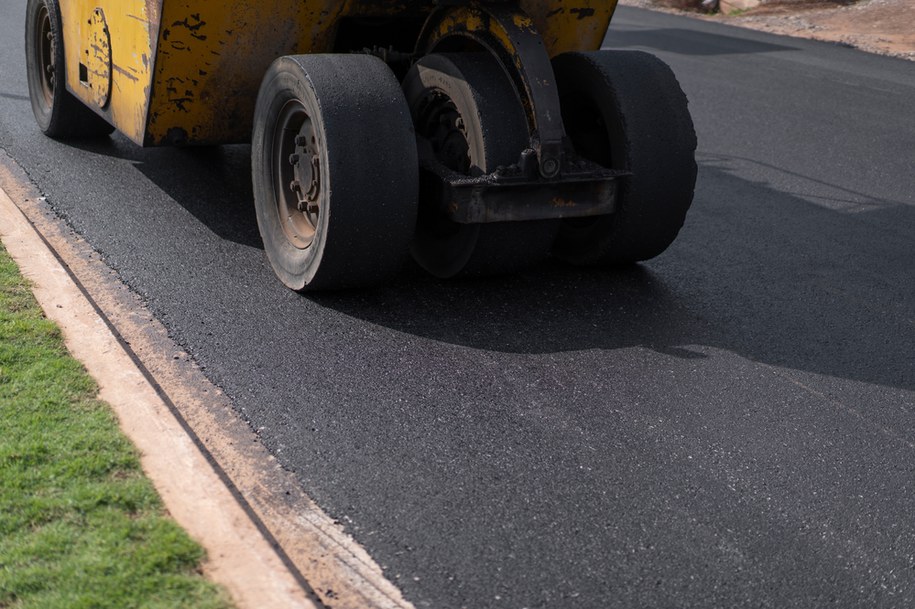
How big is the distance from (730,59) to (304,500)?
12434 millimetres

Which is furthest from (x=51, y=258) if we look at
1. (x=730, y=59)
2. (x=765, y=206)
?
(x=730, y=59)

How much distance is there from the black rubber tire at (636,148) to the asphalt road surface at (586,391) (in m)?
0.24

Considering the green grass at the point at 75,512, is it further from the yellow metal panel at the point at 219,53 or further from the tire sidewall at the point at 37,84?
the tire sidewall at the point at 37,84

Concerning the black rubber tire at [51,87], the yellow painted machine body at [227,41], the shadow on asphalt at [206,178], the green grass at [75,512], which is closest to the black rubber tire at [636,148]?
the yellow painted machine body at [227,41]

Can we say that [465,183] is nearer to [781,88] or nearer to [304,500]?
[304,500]

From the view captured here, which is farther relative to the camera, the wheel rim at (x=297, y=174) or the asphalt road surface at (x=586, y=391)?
the wheel rim at (x=297, y=174)

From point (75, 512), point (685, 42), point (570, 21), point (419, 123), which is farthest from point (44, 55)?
point (685, 42)

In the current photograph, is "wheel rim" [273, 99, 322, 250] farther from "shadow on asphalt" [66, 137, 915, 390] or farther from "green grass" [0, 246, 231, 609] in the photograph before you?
"green grass" [0, 246, 231, 609]

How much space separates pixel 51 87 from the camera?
862 cm

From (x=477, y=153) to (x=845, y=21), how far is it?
1466 cm

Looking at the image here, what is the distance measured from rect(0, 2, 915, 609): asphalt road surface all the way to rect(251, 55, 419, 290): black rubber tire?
21cm

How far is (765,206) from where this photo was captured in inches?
317

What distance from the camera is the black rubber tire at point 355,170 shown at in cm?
549

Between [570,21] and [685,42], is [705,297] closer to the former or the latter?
[570,21]
